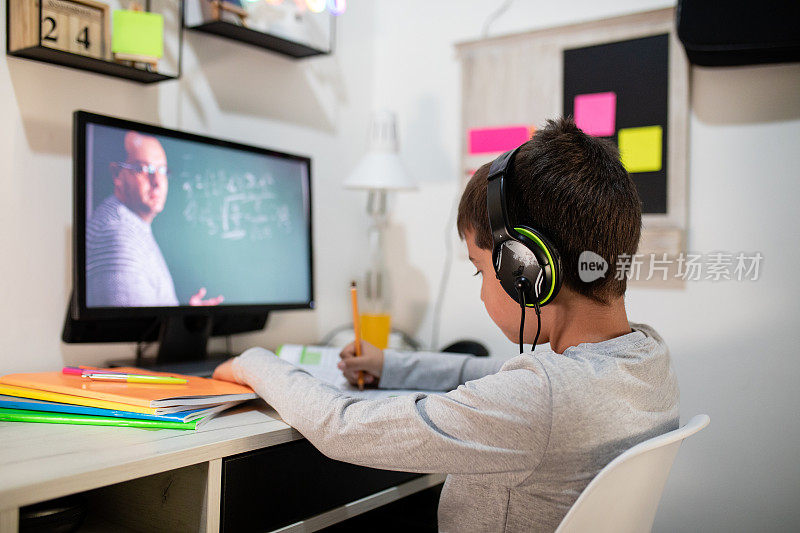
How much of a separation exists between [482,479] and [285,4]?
51.3 inches

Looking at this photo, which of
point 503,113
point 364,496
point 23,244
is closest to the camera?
point 364,496

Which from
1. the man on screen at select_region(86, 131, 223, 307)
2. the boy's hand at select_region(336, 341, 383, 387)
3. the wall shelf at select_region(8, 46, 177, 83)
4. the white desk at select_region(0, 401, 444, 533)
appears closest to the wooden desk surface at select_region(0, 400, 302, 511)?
the white desk at select_region(0, 401, 444, 533)

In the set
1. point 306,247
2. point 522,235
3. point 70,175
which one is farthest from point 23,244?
point 522,235

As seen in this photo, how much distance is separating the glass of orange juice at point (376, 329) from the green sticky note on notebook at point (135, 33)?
789 mm

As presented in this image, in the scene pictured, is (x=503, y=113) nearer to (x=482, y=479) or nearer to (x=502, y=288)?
(x=502, y=288)

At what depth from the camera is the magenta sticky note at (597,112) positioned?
1.65 metres

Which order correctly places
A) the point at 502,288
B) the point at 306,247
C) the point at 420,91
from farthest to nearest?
1. the point at 420,91
2. the point at 306,247
3. the point at 502,288

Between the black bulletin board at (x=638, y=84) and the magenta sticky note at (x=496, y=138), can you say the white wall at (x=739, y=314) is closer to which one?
the black bulletin board at (x=638, y=84)

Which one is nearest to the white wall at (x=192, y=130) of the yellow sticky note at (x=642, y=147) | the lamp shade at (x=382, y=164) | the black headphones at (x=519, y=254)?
the lamp shade at (x=382, y=164)

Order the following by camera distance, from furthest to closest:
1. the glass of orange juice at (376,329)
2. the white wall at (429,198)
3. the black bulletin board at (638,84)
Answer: the glass of orange juice at (376,329) < the black bulletin board at (638,84) < the white wall at (429,198)

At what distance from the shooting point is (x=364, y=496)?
1.12 meters

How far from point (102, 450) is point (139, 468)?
63 mm

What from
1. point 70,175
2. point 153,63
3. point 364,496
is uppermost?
point 153,63

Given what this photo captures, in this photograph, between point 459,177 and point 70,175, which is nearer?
point 70,175
